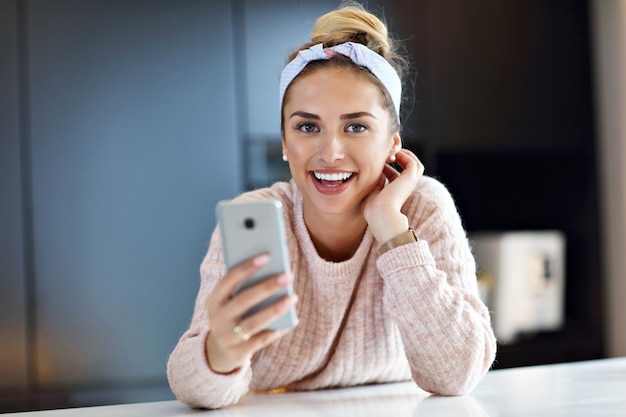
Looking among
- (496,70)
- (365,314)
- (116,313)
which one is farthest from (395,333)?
(496,70)

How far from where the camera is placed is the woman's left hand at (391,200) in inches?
55.6

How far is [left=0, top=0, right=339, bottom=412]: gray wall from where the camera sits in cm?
259

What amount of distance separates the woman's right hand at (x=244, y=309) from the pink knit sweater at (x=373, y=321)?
15cm

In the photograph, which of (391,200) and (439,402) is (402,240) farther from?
(439,402)

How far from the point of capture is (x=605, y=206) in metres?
3.25

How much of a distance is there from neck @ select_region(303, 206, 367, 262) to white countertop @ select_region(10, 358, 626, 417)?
10.0 inches

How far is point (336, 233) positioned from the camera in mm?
1563

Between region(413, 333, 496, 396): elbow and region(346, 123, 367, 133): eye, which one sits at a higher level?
region(346, 123, 367, 133): eye

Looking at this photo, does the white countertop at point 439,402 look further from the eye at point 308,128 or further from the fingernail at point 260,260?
the eye at point 308,128

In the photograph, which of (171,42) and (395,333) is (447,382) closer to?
(395,333)

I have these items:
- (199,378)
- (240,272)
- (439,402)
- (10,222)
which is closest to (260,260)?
(240,272)

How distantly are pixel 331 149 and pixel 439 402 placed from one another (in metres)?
0.45

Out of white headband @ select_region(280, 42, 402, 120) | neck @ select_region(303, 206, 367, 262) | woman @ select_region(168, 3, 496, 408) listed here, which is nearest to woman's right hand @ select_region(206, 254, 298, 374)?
woman @ select_region(168, 3, 496, 408)

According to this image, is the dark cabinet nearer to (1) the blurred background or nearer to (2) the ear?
(1) the blurred background
